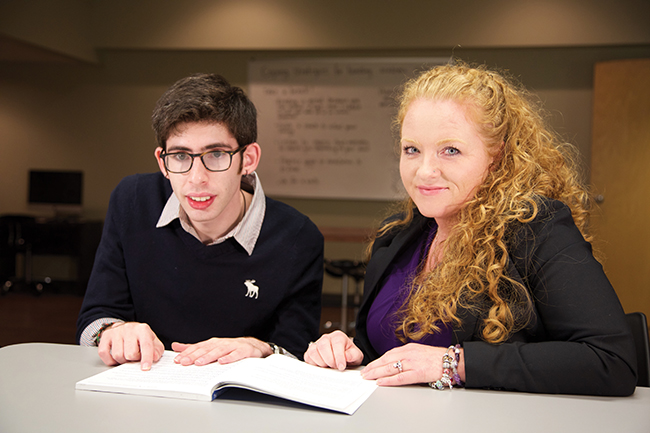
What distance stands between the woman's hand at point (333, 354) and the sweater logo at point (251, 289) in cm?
37

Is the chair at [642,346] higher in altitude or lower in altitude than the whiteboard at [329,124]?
lower

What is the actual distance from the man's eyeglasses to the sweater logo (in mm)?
344

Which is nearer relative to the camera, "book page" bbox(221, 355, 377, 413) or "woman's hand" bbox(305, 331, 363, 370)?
"book page" bbox(221, 355, 377, 413)

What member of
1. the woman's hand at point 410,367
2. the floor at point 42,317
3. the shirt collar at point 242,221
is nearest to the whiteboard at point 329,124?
the floor at point 42,317

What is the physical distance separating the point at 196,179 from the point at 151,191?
34 centimetres

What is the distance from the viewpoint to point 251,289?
4.98 ft

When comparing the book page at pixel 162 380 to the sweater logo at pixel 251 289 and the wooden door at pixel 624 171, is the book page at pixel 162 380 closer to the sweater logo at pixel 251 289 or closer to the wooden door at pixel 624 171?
the sweater logo at pixel 251 289

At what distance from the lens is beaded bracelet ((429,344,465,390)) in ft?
3.38

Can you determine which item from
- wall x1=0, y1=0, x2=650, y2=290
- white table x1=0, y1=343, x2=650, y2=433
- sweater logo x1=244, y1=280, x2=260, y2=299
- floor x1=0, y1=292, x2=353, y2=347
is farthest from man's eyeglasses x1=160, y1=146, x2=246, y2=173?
wall x1=0, y1=0, x2=650, y2=290

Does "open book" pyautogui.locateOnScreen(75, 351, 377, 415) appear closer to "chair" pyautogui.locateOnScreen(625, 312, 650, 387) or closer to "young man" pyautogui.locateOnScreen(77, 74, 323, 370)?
"young man" pyautogui.locateOnScreen(77, 74, 323, 370)

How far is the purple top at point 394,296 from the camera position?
1318 mm

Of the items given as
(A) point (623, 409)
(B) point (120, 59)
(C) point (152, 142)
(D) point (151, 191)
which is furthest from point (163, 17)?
(A) point (623, 409)

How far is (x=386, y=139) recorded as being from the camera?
516 centimetres

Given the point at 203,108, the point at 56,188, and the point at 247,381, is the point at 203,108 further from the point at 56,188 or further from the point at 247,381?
the point at 56,188
